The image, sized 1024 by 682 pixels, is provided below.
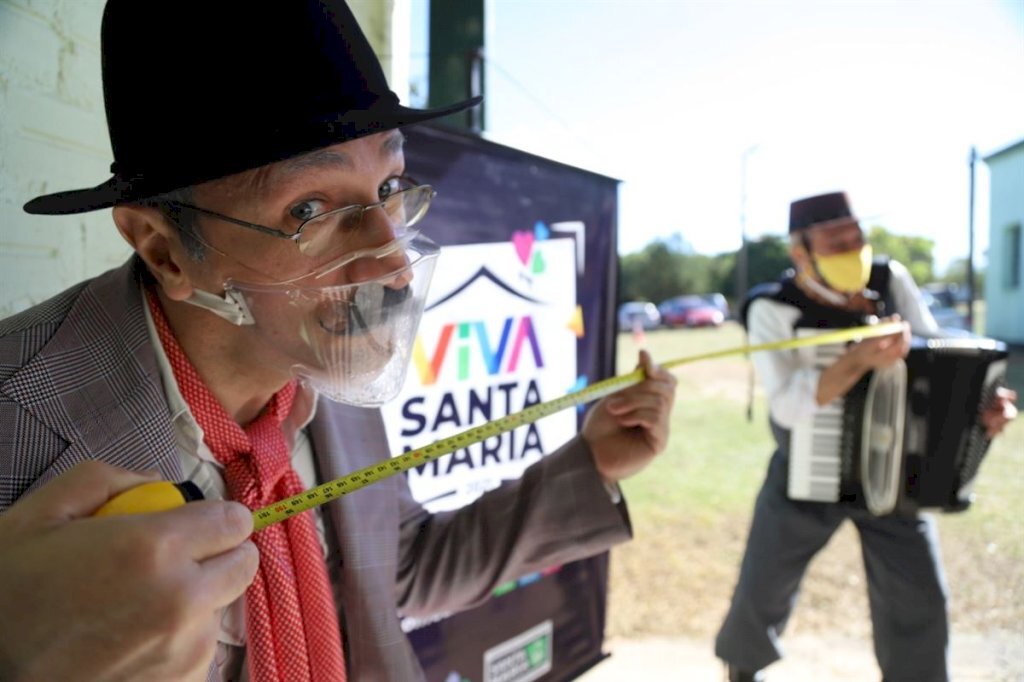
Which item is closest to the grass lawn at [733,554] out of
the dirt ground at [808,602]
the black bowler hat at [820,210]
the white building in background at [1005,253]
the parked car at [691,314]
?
the dirt ground at [808,602]

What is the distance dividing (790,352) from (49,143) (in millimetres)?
3032

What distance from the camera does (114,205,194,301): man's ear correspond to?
47.8 inches

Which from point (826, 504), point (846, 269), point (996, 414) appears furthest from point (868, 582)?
point (846, 269)

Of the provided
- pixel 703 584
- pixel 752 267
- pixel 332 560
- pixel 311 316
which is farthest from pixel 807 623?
pixel 752 267

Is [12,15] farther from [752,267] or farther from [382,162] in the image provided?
[752,267]

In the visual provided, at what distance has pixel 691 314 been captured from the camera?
25531 mm

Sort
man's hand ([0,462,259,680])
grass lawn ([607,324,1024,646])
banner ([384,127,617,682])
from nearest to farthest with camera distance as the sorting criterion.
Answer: man's hand ([0,462,259,680])
banner ([384,127,617,682])
grass lawn ([607,324,1024,646])

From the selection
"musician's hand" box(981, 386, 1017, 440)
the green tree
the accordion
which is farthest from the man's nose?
the green tree

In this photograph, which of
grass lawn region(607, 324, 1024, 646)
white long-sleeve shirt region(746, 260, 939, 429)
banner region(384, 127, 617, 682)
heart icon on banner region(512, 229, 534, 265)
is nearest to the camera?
banner region(384, 127, 617, 682)

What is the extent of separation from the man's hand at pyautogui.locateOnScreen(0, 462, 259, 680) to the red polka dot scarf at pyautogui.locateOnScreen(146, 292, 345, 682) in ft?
1.68

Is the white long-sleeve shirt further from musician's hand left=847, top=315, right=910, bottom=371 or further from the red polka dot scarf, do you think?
the red polka dot scarf

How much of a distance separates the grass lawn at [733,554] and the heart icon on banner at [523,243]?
2791 millimetres

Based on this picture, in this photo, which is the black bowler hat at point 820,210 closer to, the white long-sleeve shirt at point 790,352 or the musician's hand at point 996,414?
the white long-sleeve shirt at point 790,352

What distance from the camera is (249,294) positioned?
47.6 inches
